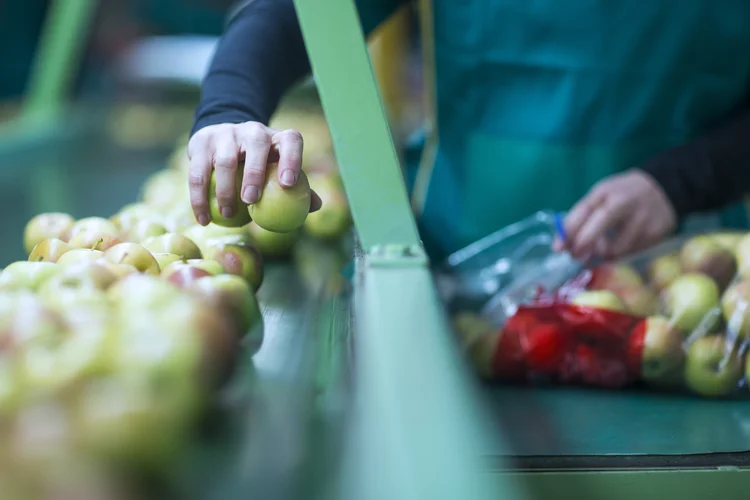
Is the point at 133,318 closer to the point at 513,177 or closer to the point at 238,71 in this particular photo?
the point at 238,71

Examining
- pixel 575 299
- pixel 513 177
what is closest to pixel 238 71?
pixel 575 299

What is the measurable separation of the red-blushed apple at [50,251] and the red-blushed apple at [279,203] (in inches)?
7.3

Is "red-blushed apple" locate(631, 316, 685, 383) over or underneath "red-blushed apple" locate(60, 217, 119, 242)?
underneath

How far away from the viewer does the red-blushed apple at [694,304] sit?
2.94 ft

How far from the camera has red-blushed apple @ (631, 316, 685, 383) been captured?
0.87m

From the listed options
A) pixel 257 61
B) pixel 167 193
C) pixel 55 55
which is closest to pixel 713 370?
pixel 257 61

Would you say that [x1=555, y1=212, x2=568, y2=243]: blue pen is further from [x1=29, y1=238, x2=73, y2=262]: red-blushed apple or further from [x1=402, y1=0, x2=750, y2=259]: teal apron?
[x1=29, y1=238, x2=73, y2=262]: red-blushed apple

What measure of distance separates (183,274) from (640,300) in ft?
1.92

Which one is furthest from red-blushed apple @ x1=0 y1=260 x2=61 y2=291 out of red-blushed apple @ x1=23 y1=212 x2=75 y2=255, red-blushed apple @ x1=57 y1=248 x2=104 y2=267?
red-blushed apple @ x1=23 y1=212 x2=75 y2=255

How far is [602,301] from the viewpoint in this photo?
0.95 meters

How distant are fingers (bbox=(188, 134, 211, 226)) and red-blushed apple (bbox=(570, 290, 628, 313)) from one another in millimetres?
479

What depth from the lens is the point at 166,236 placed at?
790 mm

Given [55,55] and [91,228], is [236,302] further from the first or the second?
Answer: [55,55]

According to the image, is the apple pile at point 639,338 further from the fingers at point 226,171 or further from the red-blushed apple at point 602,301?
the fingers at point 226,171
